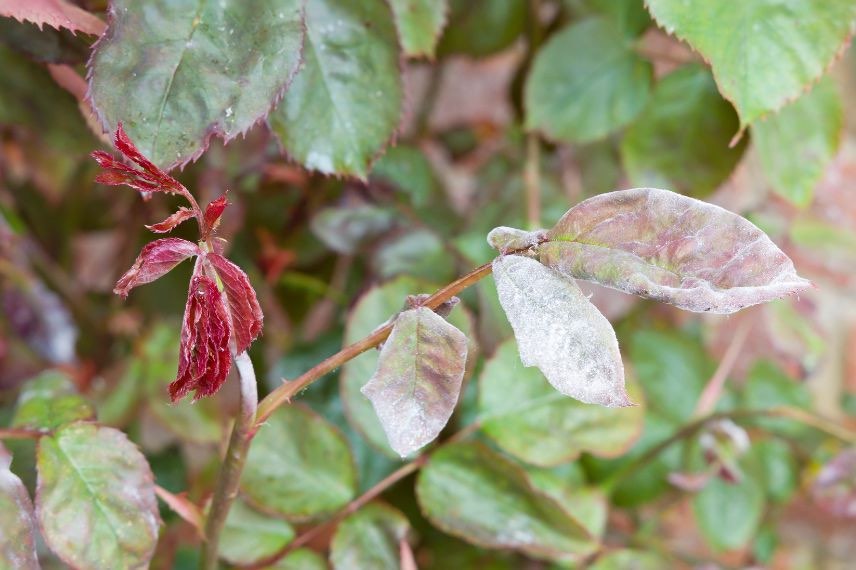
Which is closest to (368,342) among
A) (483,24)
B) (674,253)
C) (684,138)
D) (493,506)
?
(674,253)

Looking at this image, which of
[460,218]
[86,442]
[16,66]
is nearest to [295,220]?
[460,218]

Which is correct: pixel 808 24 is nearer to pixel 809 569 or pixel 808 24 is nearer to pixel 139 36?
pixel 139 36

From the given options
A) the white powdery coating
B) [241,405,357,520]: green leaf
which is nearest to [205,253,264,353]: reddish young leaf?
the white powdery coating

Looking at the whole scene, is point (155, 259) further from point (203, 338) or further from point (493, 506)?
point (493, 506)

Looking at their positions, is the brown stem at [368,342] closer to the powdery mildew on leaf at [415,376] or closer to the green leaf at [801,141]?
the powdery mildew on leaf at [415,376]

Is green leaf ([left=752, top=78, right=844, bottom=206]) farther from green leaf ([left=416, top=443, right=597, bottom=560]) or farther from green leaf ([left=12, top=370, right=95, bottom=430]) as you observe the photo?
green leaf ([left=12, top=370, right=95, bottom=430])
